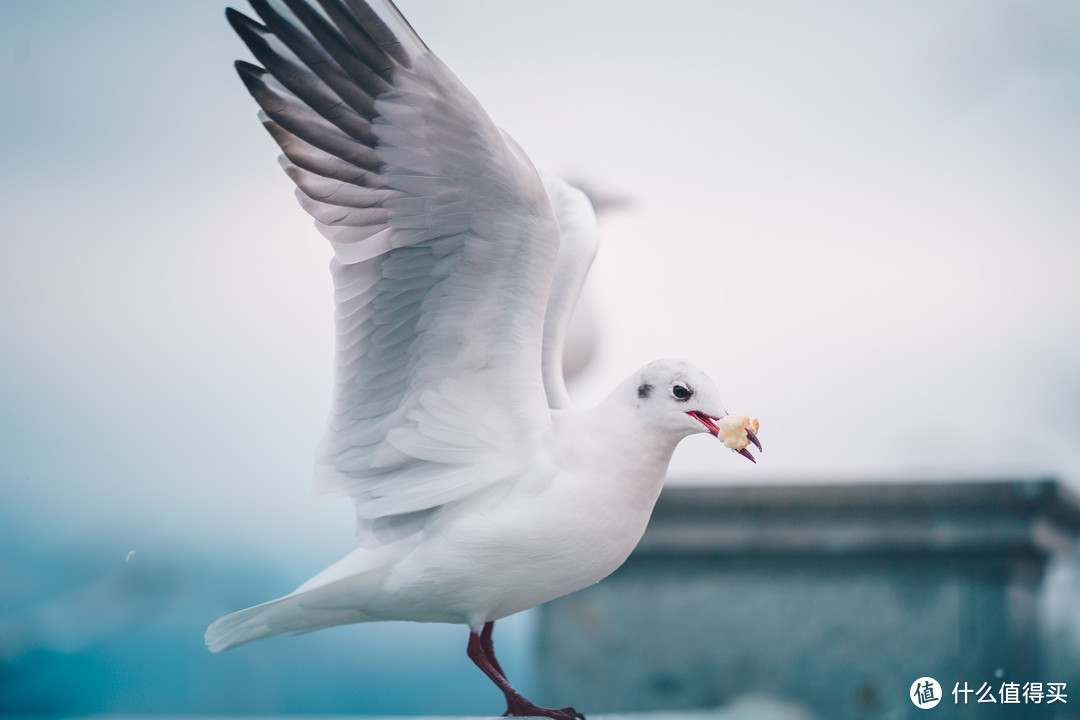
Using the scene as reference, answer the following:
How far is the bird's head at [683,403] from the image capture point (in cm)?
152

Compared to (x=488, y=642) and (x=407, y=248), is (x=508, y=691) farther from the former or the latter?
(x=407, y=248)

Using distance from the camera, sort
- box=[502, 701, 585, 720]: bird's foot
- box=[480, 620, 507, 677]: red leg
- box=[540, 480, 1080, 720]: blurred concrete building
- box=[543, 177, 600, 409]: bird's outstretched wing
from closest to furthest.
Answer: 1. box=[502, 701, 585, 720]: bird's foot
2. box=[480, 620, 507, 677]: red leg
3. box=[543, 177, 600, 409]: bird's outstretched wing
4. box=[540, 480, 1080, 720]: blurred concrete building

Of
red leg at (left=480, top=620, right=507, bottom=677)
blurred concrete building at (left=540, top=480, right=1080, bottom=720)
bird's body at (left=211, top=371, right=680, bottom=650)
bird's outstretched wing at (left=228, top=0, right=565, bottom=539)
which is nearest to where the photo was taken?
bird's outstretched wing at (left=228, top=0, right=565, bottom=539)

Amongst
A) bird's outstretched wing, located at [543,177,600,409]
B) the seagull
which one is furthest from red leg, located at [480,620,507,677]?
bird's outstretched wing, located at [543,177,600,409]

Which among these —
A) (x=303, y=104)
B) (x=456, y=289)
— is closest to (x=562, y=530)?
(x=456, y=289)

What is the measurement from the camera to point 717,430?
1528 millimetres

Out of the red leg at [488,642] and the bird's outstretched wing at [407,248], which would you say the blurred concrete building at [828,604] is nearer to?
the red leg at [488,642]

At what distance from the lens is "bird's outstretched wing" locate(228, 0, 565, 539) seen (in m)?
1.44

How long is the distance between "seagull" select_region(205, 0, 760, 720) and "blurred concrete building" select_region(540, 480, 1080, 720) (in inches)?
47.0

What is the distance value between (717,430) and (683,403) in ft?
0.25

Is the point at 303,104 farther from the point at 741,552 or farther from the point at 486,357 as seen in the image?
the point at 741,552

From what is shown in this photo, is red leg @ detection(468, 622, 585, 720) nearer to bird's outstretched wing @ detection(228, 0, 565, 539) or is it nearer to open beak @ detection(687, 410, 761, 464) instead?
bird's outstretched wing @ detection(228, 0, 565, 539)

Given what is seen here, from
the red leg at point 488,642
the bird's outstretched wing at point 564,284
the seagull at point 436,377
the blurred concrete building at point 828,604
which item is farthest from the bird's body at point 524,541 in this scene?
the blurred concrete building at point 828,604

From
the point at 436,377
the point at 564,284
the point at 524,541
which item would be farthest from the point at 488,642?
the point at 564,284
